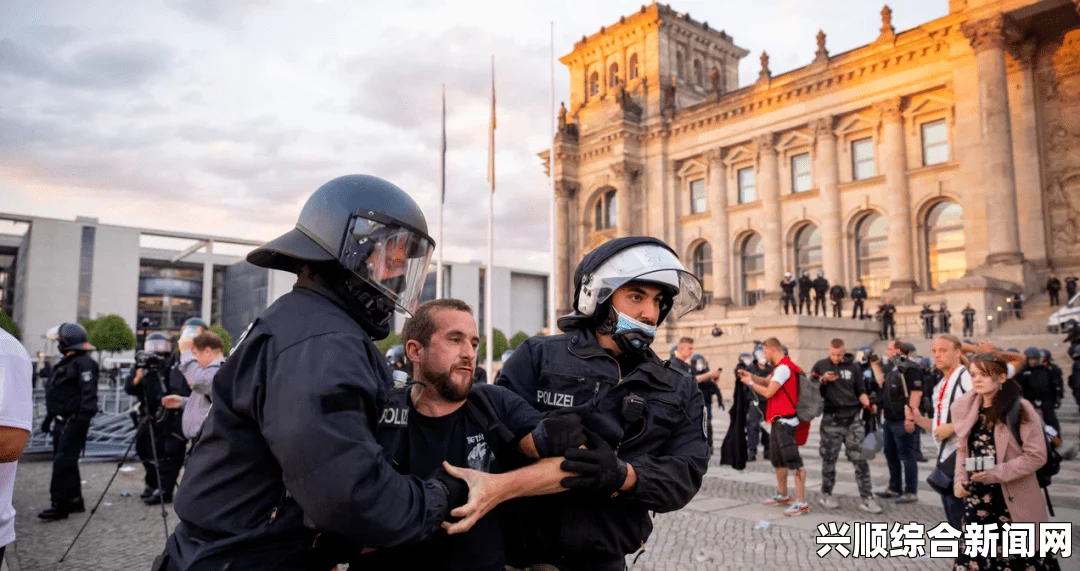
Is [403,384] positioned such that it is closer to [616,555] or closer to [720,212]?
[616,555]

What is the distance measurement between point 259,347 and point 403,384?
2.02 feet

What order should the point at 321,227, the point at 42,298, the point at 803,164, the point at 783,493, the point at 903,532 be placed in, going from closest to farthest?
the point at 321,227 → the point at 903,532 → the point at 783,493 → the point at 803,164 → the point at 42,298

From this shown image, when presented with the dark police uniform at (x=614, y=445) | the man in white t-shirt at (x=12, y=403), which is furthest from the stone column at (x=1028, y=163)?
the man in white t-shirt at (x=12, y=403)

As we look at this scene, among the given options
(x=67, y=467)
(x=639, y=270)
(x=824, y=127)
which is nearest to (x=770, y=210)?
(x=824, y=127)

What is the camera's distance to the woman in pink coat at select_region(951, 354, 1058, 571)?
14.7ft

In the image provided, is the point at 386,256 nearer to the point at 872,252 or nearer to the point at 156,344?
the point at 156,344

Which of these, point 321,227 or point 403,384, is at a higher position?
point 321,227

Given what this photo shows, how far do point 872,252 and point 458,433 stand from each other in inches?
1359

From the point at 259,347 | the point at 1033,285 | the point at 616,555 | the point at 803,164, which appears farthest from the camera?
the point at 803,164

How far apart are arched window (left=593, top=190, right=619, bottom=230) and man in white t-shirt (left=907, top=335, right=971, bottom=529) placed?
118ft

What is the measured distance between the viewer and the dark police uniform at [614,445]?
2.38 m

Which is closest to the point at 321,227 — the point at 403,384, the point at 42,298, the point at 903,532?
the point at 403,384

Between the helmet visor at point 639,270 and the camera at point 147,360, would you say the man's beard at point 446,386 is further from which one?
the camera at point 147,360

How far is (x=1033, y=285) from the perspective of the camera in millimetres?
24875
